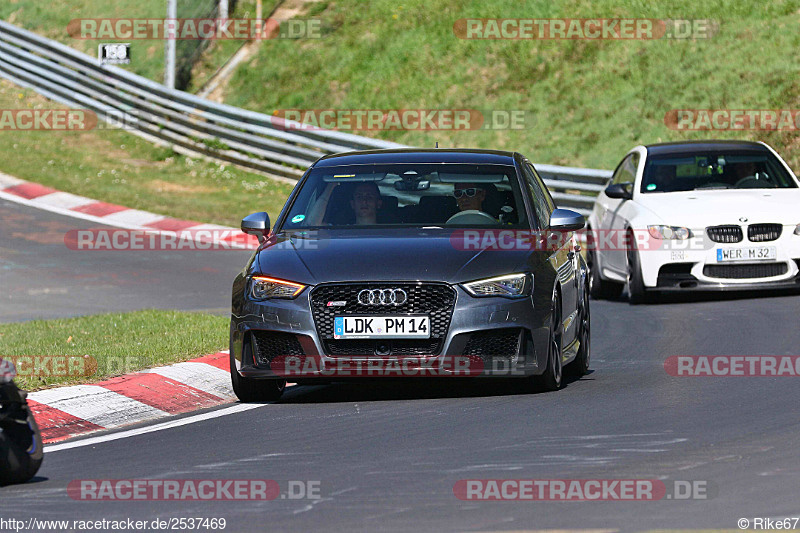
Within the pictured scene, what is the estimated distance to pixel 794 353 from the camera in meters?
11.2

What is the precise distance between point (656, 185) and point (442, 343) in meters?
7.74

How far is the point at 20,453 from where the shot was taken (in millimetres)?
6707

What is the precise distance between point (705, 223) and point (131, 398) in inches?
291

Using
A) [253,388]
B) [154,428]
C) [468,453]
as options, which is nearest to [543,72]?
[253,388]

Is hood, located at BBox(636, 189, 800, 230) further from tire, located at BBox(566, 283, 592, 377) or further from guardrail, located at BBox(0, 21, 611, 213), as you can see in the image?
guardrail, located at BBox(0, 21, 611, 213)

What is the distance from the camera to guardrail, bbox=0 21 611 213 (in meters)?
25.9

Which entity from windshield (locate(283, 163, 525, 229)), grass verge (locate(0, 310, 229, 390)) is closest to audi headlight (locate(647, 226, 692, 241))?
grass verge (locate(0, 310, 229, 390))

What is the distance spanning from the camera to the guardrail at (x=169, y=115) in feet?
85.0

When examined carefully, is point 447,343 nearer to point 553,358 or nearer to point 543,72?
point 553,358

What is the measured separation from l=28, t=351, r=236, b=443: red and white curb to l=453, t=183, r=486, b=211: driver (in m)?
1.95

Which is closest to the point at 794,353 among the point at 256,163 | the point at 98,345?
the point at 98,345

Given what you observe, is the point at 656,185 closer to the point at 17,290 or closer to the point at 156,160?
the point at 17,290

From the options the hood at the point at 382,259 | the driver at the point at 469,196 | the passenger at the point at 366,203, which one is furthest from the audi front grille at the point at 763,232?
the hood at the point at 382,259

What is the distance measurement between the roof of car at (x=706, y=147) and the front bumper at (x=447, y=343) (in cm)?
775
